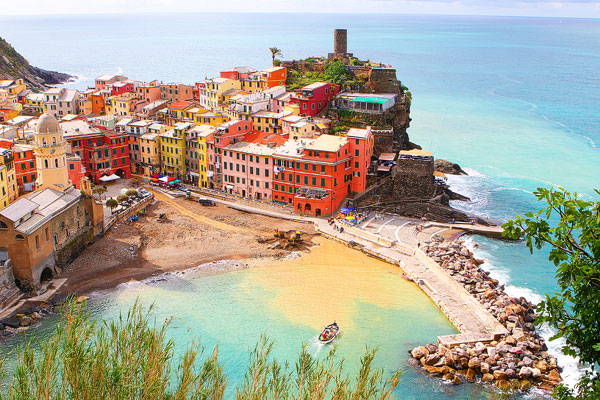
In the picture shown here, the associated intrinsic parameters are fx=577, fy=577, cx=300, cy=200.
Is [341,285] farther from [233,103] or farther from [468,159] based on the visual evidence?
[468,159]

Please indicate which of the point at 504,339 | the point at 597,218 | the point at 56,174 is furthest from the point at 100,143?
the point at 597,218

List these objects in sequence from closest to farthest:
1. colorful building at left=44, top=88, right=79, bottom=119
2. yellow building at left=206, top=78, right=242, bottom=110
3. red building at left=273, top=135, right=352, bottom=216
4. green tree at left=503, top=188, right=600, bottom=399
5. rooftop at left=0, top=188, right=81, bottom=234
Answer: green tree at left=503, top=188, right=600, bottom=399
rooftop at left=0, top=188, right=81, bottom=234
red building at left=273, top=135, right=352, bottom=216
yellow building at left=206, top=78, right=242, bottom=110
colorful building at left=44, top=88, right=79, bottom=119

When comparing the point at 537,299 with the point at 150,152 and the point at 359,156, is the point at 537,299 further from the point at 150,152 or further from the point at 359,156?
the point at 150,152

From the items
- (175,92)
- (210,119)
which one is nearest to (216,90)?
(175,92)

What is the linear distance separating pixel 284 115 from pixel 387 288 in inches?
1381

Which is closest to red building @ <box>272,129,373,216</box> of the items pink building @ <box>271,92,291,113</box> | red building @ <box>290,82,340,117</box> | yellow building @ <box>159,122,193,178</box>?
red building @ <box>290,82,340,117</box>

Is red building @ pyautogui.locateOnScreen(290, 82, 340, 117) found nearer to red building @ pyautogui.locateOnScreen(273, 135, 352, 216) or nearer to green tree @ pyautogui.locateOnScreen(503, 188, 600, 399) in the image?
red building @ pyautogui.locateOnScreen(273, 135, 352, 216)

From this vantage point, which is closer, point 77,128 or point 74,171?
point 74,171

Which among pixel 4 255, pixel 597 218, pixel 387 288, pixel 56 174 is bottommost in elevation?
pixel 387 288

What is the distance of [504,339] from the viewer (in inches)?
1518

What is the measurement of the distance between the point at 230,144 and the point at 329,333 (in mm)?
34172

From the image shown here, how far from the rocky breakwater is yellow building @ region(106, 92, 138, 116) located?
6711 cm

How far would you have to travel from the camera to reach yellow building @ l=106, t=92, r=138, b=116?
9162cm

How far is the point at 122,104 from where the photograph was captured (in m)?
92.0
